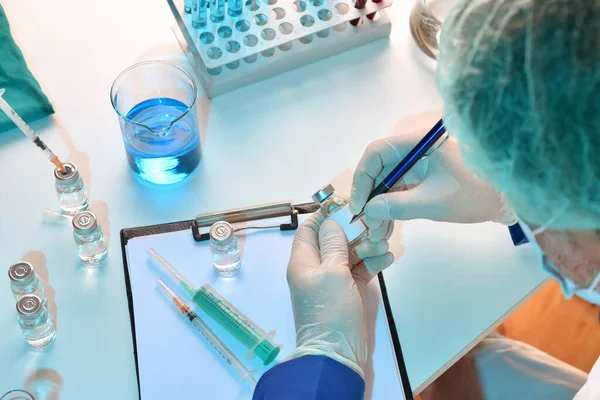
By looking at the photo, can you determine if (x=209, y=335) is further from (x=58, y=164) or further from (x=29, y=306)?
(x=58, y=164)

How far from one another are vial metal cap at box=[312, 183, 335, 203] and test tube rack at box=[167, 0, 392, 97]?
0.98ft

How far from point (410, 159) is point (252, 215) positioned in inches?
10.5

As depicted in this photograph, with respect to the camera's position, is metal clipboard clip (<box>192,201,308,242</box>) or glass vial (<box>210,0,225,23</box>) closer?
metal clipboard clip (<box>192,201,308,242</box>)

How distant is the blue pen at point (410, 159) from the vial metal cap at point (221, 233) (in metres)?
0.19

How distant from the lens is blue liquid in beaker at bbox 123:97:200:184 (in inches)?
41.1

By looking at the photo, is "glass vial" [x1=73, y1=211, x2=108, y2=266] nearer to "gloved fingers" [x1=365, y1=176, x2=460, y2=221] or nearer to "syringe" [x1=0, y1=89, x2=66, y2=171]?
"syringe" [x1=0, y1=89, x2=66, y2=171]

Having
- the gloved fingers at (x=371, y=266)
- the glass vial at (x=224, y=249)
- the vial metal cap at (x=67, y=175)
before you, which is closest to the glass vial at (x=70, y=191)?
the vial metal cap at (x=67, y=175)

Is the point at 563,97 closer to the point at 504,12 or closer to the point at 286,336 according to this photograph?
the point at 504,12

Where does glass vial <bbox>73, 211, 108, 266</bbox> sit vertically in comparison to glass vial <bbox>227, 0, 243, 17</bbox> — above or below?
below

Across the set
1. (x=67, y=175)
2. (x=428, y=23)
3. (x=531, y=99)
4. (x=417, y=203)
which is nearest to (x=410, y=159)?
(x=417, y=203)

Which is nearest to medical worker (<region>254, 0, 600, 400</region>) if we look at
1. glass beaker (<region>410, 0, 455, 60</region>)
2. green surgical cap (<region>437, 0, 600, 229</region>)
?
green surgical cap (<region>437, 0, 600, 229</region>)

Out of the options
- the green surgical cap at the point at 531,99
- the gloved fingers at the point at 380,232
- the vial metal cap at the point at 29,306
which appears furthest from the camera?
the gloved fingers at the point at 380,232

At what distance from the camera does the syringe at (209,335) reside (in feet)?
3.01

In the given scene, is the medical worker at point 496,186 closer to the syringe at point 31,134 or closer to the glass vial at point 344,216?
the glass vial at point 344,216
